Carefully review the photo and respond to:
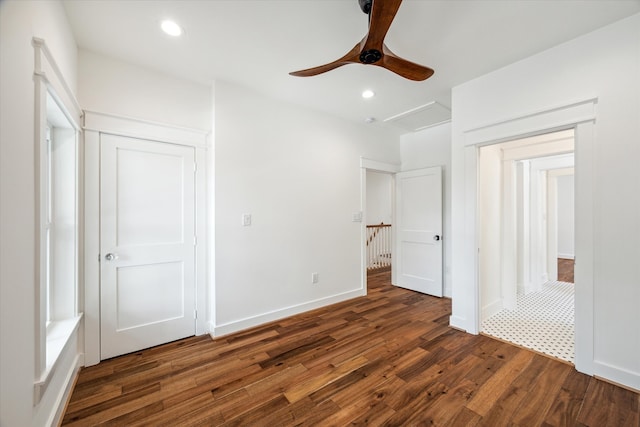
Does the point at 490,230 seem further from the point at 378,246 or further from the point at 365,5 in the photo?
the point at 378,246

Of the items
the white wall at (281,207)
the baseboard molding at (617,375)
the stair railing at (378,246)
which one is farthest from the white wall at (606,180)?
the stair railing at (378,246)

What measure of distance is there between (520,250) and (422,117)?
99.1 inches

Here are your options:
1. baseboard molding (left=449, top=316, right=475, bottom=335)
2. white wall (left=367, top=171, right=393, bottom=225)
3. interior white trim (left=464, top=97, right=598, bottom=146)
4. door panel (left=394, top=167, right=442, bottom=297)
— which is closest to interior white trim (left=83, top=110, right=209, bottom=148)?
interior white trim (left=464, top=97, right=598, bottom=146)

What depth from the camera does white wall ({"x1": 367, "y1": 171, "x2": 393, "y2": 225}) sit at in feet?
26.1

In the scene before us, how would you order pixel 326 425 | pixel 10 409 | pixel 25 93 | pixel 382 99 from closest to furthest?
pixel 10 409 < pixel 25 93 < pixel 326 425 < pixel 382 99

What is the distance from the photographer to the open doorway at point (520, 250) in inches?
110

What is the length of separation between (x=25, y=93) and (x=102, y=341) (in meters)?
2.06

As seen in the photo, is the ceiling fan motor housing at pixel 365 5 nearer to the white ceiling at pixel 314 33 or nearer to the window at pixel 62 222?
the white ceiling at pixel 314 33

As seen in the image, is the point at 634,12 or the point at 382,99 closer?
the point at 634,12

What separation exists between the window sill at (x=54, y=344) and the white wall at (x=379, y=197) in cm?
689

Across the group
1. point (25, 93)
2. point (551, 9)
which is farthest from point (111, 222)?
point (551, 9)

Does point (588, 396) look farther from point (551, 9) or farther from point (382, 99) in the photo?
point (382, 99)

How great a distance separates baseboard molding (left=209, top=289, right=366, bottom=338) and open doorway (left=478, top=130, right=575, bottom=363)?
5.77ft

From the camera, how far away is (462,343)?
2537mm
